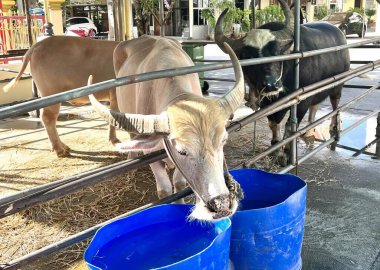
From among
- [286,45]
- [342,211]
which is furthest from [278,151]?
[342,211]

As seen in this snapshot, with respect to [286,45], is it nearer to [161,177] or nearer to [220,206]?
[161,177]

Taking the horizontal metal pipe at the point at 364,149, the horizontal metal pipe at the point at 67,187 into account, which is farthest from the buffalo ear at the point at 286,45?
the horizontal metal pipe at the point at 67,187

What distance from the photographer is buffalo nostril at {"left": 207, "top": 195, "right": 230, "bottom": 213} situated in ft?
6.59

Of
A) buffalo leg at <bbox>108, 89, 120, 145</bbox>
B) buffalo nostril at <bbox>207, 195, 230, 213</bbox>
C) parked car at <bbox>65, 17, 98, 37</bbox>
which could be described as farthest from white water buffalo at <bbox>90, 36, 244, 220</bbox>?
parked car at <bbox>65, 17, 98, 37</bbox>

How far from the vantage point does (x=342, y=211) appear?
3.89 meters

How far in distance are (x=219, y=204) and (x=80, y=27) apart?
82.8ft

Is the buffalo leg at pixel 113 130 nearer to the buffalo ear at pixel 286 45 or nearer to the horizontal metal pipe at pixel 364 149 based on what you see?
the buffalo ear at pixel 286 45

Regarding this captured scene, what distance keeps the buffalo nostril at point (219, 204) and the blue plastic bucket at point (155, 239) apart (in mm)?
69

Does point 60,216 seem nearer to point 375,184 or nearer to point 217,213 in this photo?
point 217,213

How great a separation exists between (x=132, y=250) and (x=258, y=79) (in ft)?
11.1

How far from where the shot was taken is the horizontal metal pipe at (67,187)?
191cm

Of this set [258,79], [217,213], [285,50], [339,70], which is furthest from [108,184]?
[339,70]

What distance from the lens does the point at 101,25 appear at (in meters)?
29.8

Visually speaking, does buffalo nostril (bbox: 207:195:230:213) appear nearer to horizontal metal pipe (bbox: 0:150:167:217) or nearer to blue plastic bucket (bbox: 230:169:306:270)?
blue plastic bucket (bbox: 230:169:306:270)
